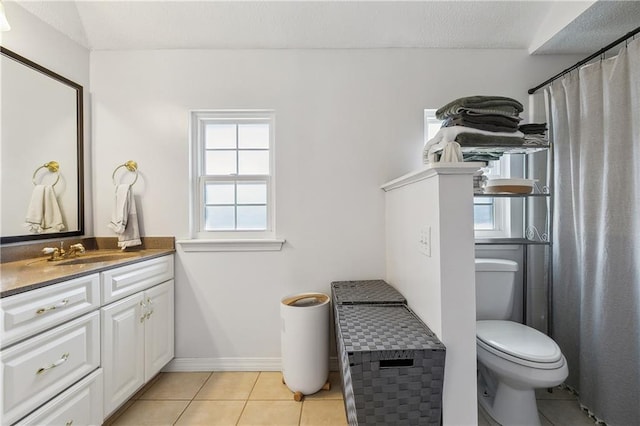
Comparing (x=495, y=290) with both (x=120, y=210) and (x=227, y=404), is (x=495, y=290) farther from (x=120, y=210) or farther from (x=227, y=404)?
(x=120, y=210)

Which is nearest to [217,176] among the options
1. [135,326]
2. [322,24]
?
[135,326]

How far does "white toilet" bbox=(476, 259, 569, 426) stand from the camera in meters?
1.30

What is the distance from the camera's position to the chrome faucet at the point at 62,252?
1561 millimetres

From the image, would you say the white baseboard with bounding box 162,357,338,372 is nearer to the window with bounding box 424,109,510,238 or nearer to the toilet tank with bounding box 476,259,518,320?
the toilet tank with bounding box 476,259,518,320

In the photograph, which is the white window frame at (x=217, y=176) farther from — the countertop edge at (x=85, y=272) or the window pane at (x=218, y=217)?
the countertop edge at (x=85, y=272)

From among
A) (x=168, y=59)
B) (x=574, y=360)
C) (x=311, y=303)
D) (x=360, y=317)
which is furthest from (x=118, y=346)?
(x=574, y=360)

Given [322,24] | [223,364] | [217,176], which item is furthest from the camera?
[217,176]

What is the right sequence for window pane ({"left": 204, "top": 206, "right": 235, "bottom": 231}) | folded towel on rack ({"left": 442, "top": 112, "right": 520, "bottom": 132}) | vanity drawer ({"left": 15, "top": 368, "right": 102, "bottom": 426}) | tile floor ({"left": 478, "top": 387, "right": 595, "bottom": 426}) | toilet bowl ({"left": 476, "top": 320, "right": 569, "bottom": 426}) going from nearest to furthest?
vanity drawer ({"left": 15, "top": 368, "right": 102, "bottom": 426}) → toilet bowl ({"left": 476, "top": 320, "right": 569, "bottom": 426}) → tile floor ({"left": 478, "top": 387, "right": 595, "bottom": 426}) → folded towel on rack ({"left": 442, "top": 112, "right": 520, "bottom": 132}) → window pane ({"left": 204, "top": 206, "right": 235, "bottom": 231})

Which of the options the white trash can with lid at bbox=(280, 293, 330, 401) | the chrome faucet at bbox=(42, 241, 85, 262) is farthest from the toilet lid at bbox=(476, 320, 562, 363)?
the chrome faucet at bbox=(42, 241, 85, 262)

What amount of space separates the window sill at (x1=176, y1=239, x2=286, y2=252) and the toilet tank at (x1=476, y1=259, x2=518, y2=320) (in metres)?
1.39

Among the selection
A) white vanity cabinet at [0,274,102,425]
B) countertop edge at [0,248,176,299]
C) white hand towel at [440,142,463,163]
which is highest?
white hand towel at [440,142,463,163]

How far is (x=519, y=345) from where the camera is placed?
54.9 inches

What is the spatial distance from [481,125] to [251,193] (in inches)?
64.2

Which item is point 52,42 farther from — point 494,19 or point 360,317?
point 494,19
